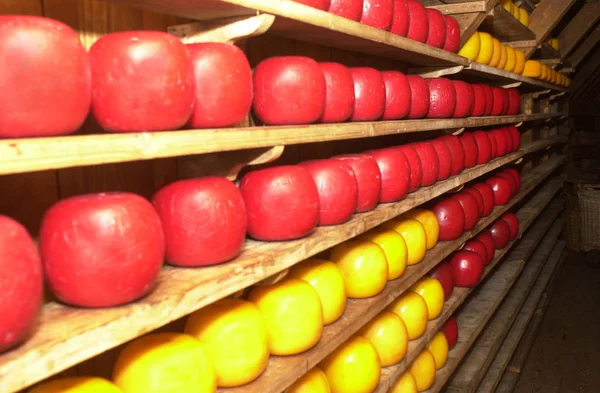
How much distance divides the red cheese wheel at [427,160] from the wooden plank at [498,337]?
1155 mm

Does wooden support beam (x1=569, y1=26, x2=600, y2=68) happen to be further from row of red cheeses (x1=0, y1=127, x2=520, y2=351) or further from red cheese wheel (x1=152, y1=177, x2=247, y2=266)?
red cheese wheel (x1=152, y1=177, x2=247, y2=266)

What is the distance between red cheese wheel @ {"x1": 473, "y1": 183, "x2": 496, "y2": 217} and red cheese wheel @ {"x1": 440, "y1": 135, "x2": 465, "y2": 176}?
0.57 metres

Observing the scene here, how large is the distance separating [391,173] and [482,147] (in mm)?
1419

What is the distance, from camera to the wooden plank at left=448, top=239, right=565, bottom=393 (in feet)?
9.98

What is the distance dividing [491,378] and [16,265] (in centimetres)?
311

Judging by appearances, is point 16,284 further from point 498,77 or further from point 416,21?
point 498,77

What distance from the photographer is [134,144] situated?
3.04ft

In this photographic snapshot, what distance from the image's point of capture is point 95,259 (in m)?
0.93

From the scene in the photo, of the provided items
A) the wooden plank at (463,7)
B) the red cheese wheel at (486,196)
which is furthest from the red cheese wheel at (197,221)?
the red cheese wheel at (486,196)

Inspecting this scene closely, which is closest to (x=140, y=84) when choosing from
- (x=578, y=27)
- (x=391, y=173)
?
(x=391, y=173)

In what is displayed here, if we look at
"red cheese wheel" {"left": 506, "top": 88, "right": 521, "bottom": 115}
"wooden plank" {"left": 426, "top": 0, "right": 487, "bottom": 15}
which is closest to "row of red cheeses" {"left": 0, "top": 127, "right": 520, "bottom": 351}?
"wooden plank" {"left": 426, "top": 0, "right": 487, "bottom": 15}

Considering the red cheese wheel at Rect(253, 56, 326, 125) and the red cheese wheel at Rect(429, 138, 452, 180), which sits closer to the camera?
the red cheese wheel at Rect(253, 56, 326, 125)

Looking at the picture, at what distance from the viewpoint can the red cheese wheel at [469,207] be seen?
2996 millimetres

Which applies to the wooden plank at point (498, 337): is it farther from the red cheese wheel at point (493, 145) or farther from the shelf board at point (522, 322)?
the red cheese wheel at point (493, 145)
